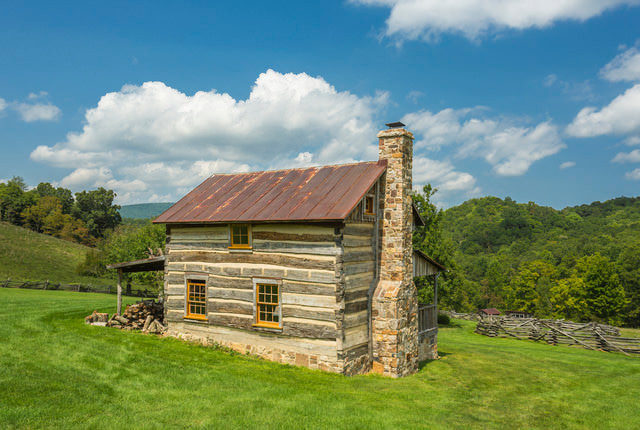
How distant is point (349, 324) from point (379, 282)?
222 cm

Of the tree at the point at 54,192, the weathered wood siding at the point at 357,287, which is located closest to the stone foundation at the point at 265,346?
the weathered wood siding at the point at 357,287

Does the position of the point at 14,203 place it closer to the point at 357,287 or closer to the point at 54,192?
the point at 54,192

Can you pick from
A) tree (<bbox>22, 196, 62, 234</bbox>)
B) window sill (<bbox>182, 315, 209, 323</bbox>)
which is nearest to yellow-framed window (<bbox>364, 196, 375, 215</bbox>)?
window sill (<bbox>182, 315, 209, 323</bbox>)

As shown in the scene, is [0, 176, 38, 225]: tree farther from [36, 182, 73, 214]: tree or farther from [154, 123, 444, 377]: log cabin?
[154, 123, 444, 377]: log cabin

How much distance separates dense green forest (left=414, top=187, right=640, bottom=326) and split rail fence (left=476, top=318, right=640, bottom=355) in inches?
176

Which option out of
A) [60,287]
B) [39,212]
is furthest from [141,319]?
[39,212]

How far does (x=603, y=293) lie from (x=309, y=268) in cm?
5652

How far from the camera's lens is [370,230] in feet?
50.3

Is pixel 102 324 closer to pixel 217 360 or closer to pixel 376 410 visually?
pixel 217 360

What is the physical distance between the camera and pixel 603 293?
5575 cm

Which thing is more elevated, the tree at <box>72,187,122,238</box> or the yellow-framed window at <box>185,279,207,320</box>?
the tree at <box>72,187,122,238</box>

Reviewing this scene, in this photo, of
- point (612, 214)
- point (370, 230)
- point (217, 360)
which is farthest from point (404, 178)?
point (612, 214)

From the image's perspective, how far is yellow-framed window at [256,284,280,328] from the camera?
14.9 metres

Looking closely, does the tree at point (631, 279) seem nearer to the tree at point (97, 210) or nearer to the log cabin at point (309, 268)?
the log cabin at point (309, 268)
